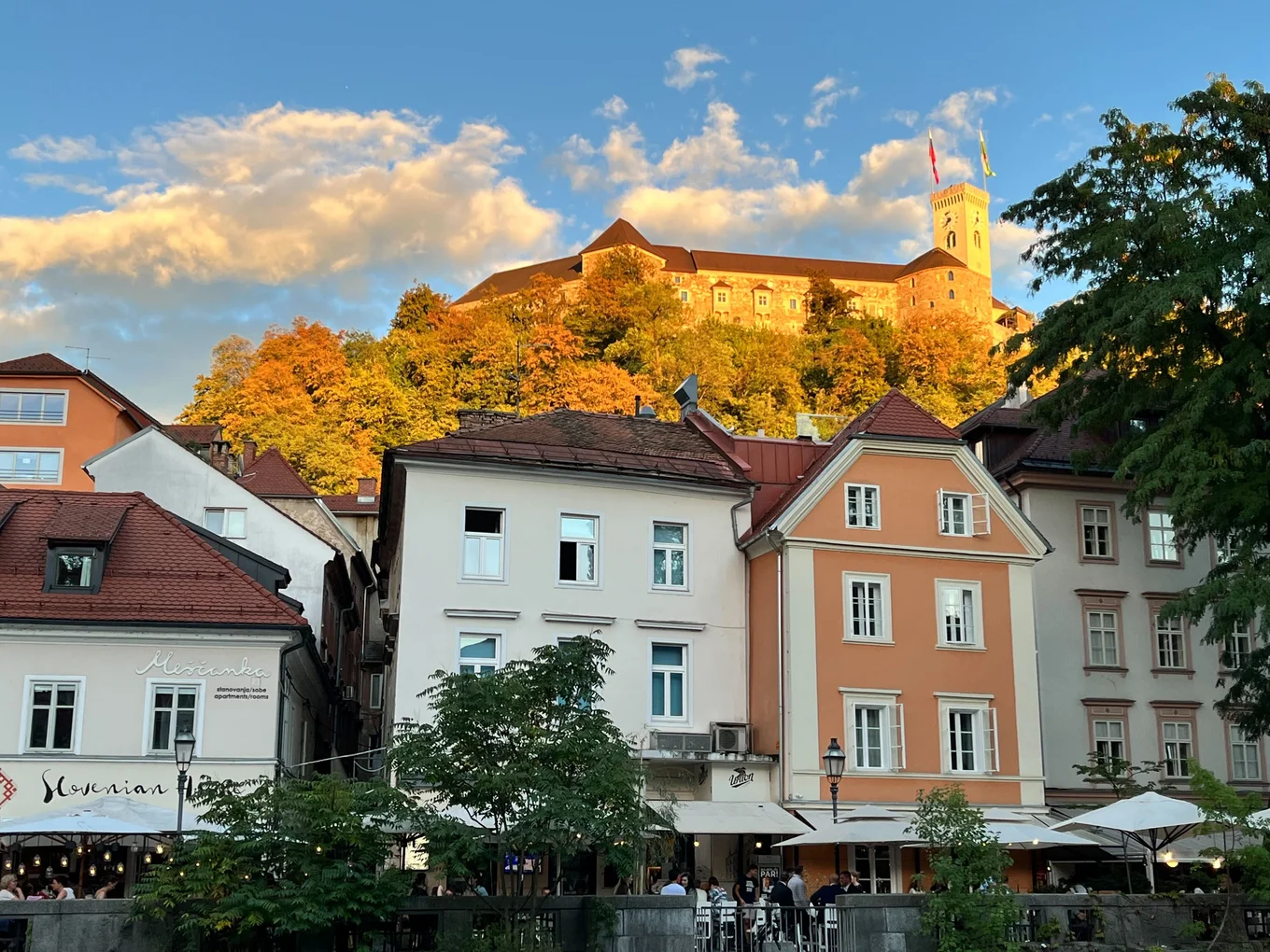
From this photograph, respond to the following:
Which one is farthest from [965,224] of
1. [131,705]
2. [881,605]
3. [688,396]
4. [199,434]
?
[131,705]

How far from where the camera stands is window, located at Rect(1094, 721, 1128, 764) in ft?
129

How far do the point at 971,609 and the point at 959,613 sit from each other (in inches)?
12.6

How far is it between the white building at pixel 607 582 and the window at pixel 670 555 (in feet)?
A: 0.10

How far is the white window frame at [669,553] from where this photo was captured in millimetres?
35406

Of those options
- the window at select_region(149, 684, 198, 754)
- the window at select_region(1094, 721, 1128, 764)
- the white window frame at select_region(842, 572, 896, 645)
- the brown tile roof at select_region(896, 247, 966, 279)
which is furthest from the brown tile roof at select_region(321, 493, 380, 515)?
the brown tile roof at select_region(896, 247, 966, 279)

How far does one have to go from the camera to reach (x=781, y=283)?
158 meters

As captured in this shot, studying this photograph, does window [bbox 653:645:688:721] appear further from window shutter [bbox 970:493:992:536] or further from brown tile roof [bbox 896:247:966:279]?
brown tile roof [bbox 896:247:966:279]

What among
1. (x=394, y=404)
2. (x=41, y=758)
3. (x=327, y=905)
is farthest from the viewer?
(x=394, y=404)

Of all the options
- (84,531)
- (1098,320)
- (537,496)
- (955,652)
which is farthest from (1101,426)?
(84,531)

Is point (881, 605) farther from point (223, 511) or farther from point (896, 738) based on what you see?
point (223, 511)

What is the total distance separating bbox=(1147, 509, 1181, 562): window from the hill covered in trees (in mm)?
34325

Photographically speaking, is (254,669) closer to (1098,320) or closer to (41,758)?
(41,758)

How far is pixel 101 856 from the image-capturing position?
100 ft

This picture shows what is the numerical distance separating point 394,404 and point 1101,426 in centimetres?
4976
